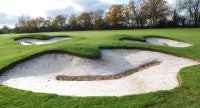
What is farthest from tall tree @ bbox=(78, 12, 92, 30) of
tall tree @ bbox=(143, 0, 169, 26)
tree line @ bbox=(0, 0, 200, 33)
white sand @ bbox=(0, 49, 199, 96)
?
white sand @ bbox=(0, 49, 199, 96)

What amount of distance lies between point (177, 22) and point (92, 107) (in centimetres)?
6057

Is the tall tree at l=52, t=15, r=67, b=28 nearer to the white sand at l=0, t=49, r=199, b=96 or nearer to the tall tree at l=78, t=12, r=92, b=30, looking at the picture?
the tall tree at l=78, t=12, r=92, b=30

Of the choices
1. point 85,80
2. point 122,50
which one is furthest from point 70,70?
point 122,50

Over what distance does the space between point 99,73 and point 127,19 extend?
61.8 meters

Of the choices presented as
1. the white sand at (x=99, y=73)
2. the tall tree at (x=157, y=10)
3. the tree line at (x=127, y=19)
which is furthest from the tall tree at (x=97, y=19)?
the white sand at (x=99, y=73)

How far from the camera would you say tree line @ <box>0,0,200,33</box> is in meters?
52.2

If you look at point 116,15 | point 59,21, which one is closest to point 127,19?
point 116,15

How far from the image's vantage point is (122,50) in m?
12.7

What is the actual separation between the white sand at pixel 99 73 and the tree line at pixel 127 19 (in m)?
50.2

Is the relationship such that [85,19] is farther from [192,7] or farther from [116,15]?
[192,7]

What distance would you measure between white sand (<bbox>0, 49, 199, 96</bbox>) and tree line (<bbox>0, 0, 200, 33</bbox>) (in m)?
50.2

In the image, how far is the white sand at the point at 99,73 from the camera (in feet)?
20.4

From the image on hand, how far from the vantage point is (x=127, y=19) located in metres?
65.9

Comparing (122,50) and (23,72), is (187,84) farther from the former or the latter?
(23,72)
